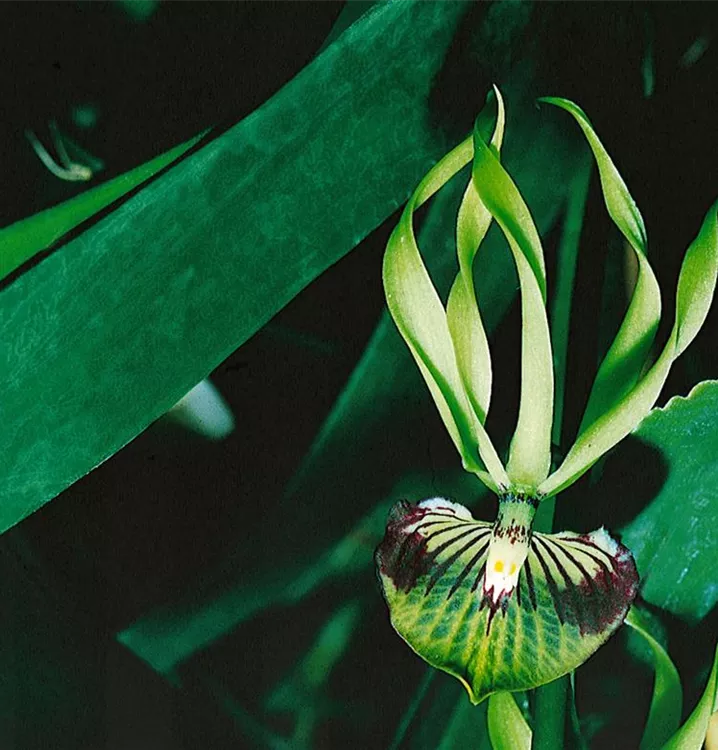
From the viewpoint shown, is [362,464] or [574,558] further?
[362,464]

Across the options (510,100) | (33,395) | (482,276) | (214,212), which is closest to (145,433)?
(33,395)

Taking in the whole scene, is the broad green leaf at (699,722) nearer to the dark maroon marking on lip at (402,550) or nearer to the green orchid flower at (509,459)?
the green orchid flower at (509,459)

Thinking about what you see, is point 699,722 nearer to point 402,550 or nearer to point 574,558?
point 574,558

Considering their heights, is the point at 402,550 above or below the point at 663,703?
above

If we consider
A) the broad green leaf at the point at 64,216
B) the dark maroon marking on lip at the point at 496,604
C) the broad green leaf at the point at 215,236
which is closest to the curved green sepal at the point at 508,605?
the dark maroon marking on lip at the point at 496,604

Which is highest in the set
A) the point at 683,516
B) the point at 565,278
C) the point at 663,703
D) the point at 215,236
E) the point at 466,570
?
the point at 215,236

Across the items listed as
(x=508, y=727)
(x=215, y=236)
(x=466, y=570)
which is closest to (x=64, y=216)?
(x=215, y=236)

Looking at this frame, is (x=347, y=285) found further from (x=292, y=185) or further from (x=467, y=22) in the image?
(x=467, y=22)
